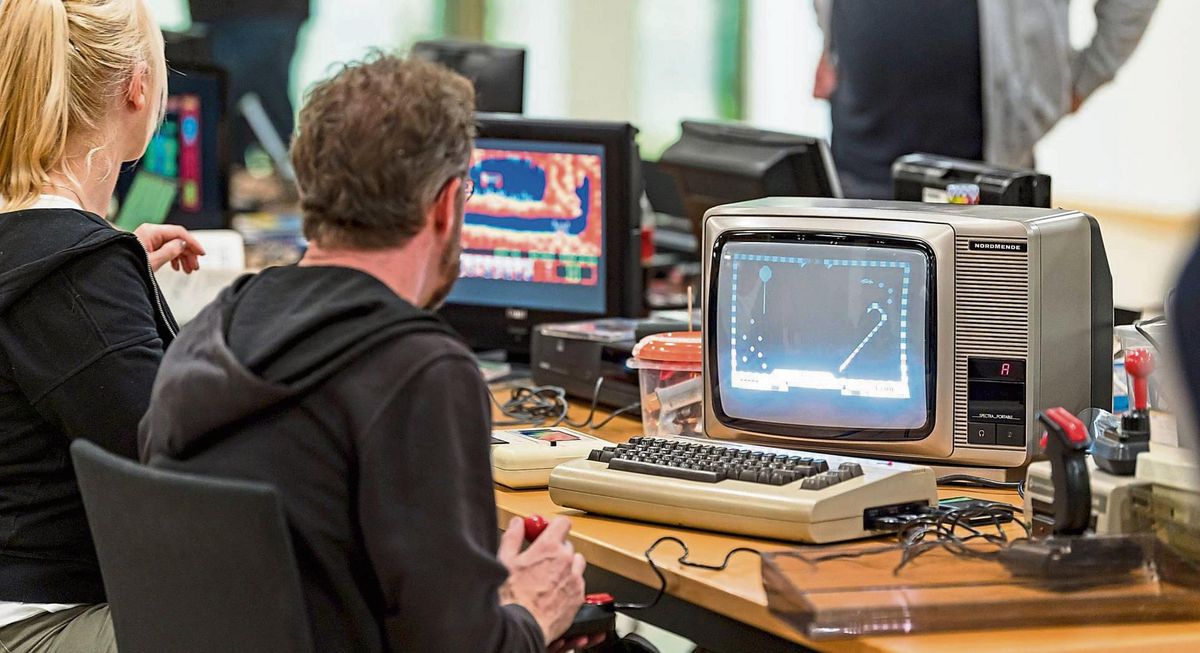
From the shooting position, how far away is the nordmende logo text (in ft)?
6.45

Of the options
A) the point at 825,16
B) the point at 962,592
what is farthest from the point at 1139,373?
the point at 825,16

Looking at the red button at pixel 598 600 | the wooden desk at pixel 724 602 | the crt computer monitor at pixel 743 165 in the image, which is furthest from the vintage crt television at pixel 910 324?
the crt computer monitor at pixel 743 165

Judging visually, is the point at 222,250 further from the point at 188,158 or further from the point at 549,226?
the point at 188,158

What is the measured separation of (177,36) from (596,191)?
57.0 inches

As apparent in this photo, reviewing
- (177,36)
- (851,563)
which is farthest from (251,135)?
(851,563)

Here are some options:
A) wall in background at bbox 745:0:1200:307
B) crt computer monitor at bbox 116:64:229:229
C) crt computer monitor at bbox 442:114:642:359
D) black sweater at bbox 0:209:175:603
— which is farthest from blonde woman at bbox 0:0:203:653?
wall in background at bbox 745:0:1200:307

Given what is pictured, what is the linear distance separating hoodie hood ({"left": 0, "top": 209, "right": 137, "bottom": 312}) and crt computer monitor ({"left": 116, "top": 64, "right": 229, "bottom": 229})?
1.81 meters

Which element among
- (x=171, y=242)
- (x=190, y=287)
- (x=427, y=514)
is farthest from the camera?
(x=190, y=287)

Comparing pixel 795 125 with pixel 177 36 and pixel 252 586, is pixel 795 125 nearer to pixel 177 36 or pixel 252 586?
pixel 177 36

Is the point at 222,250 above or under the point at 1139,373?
above

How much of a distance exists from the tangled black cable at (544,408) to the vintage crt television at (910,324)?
451 millimetres

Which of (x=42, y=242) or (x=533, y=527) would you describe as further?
(x=42, y=242)

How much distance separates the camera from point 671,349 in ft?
7.53

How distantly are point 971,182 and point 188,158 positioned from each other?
2008 mm
